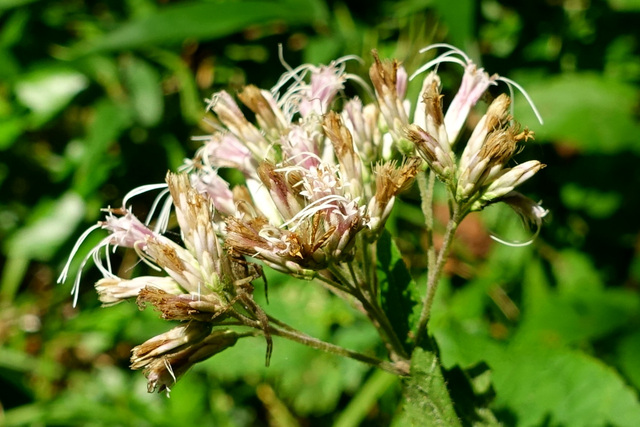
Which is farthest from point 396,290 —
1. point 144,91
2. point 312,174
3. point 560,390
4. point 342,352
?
point 144,91

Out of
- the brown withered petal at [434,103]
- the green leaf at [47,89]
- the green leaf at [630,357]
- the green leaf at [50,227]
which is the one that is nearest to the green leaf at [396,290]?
the brown withered petal at [434,103]

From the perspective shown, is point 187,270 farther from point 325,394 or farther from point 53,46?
point 53,46

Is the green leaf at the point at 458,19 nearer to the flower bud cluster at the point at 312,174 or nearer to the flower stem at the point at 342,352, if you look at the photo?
the flower bud cluster at the point at 312,174

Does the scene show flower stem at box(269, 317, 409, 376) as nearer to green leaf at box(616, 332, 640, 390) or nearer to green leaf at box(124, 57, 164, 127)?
green leaf at box(616, 332, 640, 390)

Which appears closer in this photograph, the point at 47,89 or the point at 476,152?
the point at 476,152

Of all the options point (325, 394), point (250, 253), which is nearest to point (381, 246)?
point (250, 253)

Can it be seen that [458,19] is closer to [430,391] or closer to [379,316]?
[379,316]

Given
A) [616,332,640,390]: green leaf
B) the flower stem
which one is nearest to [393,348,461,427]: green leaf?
the flower stem
